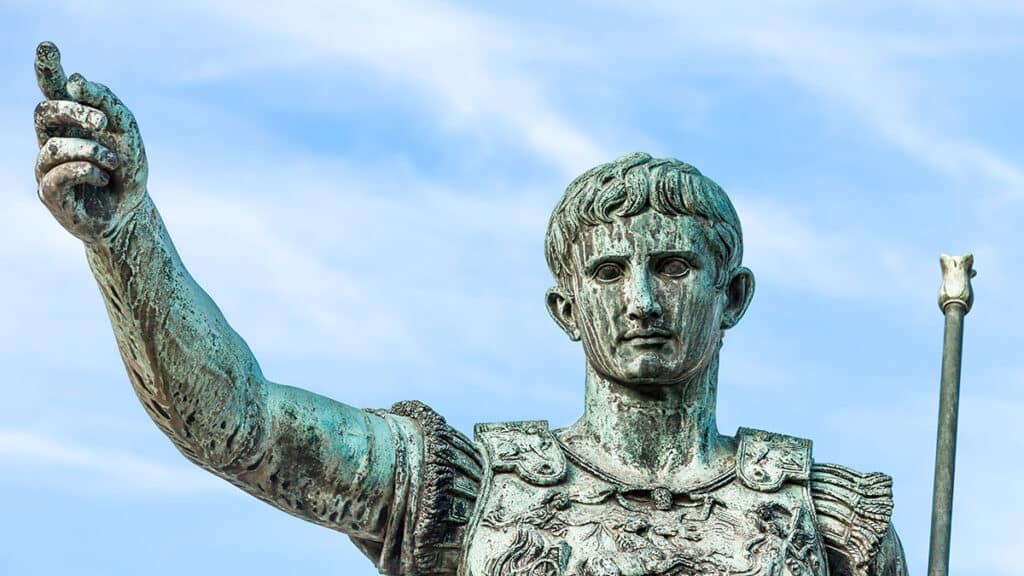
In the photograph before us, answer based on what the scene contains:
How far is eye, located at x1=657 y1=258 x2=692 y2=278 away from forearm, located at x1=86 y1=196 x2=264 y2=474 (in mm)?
2608

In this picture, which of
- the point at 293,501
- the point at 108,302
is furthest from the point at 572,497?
the point at 108,302

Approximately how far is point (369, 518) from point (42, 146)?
3.39 meters

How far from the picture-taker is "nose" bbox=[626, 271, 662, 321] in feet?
56.2

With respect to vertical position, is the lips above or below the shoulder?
above

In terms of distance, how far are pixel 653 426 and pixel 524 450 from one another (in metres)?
0.83

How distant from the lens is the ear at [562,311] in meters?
→ 17.8

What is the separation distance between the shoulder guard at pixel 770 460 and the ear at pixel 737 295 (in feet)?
2.41

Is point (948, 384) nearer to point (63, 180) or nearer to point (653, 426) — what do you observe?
point (653, 426)

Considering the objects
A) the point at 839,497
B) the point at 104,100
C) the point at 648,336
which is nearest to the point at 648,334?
the point at 648,336

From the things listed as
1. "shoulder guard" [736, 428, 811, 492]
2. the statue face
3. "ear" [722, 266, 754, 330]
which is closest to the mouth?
the statue face

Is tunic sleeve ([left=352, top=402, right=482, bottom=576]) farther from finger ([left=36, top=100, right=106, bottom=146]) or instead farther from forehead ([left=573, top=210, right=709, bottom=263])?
finger ([left=36, top=100, right=106, bottom=146])

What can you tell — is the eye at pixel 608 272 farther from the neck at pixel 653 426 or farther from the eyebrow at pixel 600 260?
the neck at pixel 653 426

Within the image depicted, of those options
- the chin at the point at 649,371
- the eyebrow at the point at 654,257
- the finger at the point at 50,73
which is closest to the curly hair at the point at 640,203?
the eyebrow at the point at 654,257

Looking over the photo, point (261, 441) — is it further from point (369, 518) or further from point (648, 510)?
point (648, 510)
